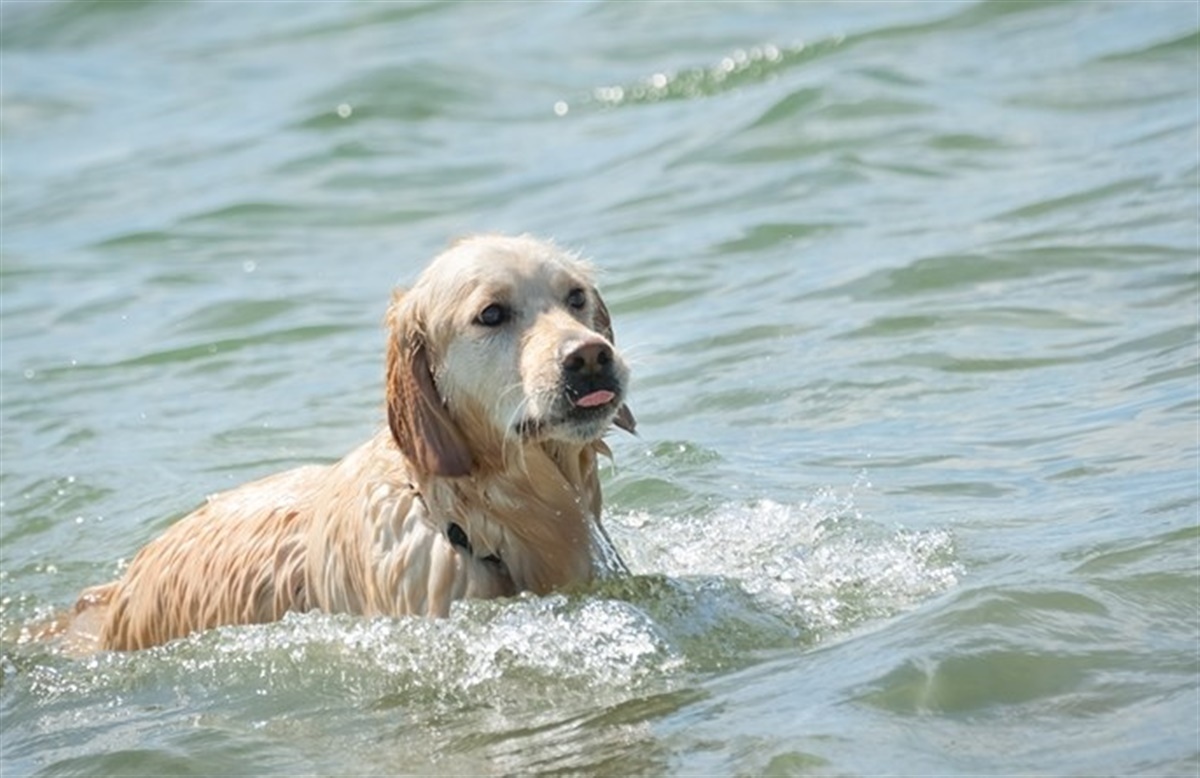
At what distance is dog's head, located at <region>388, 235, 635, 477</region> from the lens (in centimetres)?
752

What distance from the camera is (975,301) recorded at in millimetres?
12062

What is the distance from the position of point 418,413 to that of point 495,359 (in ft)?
0.95

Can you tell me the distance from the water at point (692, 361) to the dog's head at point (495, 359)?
57cm

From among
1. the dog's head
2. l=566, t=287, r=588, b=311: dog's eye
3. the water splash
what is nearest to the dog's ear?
the dog's head

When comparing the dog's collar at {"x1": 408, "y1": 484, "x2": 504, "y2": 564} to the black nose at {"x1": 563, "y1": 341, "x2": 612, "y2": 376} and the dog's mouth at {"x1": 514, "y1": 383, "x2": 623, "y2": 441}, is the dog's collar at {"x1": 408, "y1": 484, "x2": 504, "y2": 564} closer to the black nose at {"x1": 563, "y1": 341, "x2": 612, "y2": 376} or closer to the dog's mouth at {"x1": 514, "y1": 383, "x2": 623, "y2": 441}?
the dog's mouth at {"x1": 514, "y1": 383, "x2": 623, "y2": 441}

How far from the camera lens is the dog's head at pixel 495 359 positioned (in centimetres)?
752

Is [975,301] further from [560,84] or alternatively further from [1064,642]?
[560,84]

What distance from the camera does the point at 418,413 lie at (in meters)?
7.75

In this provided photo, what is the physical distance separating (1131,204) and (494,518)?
6517mm

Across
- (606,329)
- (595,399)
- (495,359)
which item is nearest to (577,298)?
(606,329)

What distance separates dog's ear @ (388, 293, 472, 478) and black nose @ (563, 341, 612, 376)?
1.63 ft

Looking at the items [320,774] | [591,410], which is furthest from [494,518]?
[320,774]

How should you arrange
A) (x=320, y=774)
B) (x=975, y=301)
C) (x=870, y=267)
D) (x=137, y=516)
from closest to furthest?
(x=320, y=774)
(x=137, y=516)
(x=975, y=301)
(x=870, y=267)

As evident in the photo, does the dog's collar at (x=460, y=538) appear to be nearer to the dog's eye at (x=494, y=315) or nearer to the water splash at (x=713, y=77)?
the dog's eye at (x=494, y=315)
